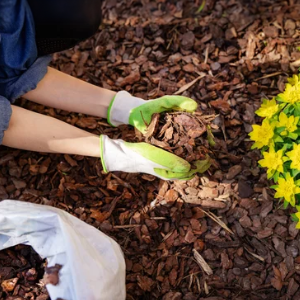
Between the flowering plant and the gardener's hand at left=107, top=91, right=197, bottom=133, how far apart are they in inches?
11.5

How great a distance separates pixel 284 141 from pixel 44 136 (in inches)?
32.5

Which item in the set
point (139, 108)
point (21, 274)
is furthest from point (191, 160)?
point (21, 274)

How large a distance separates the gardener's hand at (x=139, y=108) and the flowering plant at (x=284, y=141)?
0.29 m

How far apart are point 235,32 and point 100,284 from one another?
4.09 feet

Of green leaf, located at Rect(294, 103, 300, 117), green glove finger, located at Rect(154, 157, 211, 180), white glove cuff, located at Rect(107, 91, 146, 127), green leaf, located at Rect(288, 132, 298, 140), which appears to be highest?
green leaf, located at Rect(294, 103, 300, 117)

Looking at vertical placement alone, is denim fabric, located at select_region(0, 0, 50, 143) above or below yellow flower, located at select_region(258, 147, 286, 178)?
above

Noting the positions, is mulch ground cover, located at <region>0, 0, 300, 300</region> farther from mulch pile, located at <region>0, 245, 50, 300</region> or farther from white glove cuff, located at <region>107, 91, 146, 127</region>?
mulch pile, located at <region>0, 245, 50, 300</region>

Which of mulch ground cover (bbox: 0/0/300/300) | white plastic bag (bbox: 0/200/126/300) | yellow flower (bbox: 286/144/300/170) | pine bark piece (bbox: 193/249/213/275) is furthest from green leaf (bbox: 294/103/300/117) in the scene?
white plastic bag (bbox: 0/200/126/300)

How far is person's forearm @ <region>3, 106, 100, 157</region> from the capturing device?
1510mm

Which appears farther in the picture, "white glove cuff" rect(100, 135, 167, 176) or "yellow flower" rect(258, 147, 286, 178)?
"white glove cuff" rect(100, 135, 167, 176)

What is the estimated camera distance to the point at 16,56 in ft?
4.92

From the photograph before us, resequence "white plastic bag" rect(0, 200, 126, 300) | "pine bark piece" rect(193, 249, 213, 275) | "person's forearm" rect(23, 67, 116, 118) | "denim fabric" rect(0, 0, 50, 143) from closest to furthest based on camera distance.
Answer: "white plastic bag" rect(0, 200, 126, 300) → "denim fabric" rect(0, 0, 50, 143) → "pine bark piece" rect(193, 249, 213, 275) → "person's forearm" rect(23, 67, 116, 118)

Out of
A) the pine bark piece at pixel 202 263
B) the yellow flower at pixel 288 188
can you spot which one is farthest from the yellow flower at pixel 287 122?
the pine bark piece at pixel 202 263

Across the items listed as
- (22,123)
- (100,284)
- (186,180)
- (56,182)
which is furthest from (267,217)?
(22,123)
